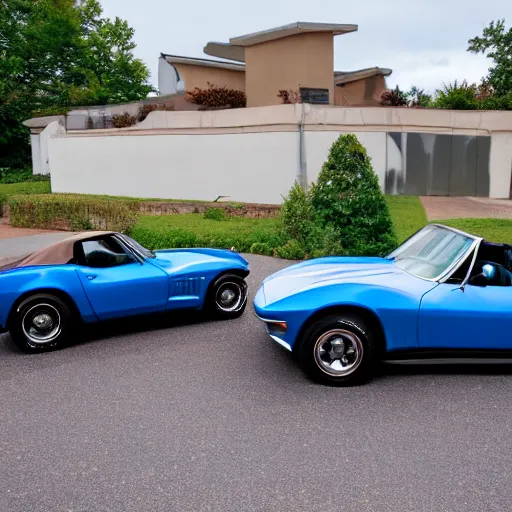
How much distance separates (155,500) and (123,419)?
44.4 inches

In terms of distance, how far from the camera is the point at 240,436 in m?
3.92

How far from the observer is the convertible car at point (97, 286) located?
18.7ft

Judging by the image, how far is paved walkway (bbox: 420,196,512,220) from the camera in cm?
1459

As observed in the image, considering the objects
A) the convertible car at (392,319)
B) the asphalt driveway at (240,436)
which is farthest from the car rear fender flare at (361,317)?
the asphalt driveway at (240,436)

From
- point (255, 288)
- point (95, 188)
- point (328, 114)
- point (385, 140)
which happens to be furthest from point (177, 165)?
point (255, 288)

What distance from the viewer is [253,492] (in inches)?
128

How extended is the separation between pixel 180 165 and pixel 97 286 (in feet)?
44.7

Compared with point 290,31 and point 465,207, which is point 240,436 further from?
point 290,31

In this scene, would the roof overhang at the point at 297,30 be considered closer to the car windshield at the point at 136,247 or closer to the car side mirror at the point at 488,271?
the car windshield at the point at 136,247

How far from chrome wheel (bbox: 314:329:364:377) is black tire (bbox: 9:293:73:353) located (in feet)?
8.97

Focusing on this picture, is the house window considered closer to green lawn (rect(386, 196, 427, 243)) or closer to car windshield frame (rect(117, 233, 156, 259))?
green lawn (rect(386, 196, 427, 243))

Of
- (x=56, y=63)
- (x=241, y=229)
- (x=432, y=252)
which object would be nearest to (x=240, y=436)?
(x=432, y=252)

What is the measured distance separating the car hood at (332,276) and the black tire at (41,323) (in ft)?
7.05

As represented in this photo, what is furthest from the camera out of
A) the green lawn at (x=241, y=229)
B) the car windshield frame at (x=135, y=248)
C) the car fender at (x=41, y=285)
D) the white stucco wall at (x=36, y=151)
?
the white stucco wall at (x=36, y=151)
